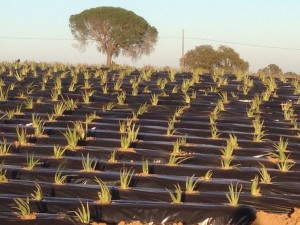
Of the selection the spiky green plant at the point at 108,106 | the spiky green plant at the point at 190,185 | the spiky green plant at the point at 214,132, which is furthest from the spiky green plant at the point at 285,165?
the spiky green plant at the point at 108,106

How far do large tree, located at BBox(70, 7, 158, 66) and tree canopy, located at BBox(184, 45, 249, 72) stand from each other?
4342mm

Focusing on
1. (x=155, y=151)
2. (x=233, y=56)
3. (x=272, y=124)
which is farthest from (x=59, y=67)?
(x=233, y=56)

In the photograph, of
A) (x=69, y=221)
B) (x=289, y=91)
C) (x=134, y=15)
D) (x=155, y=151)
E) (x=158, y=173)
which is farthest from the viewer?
(x=134, y=15)

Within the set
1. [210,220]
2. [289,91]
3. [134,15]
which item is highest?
[134,15]

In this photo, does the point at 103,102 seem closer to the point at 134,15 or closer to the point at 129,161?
the point at 129,161

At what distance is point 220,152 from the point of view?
5.52 meters

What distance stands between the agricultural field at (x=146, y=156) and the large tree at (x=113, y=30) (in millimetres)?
27002

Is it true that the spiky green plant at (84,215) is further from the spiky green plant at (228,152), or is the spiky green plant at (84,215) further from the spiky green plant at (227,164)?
the spiky green plant at (228,152)

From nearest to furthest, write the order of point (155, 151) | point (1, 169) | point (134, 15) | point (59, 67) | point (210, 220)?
point (210, 220) → point (1, 169) → point (155, 151) → point (59, 67) → point (134, 15)

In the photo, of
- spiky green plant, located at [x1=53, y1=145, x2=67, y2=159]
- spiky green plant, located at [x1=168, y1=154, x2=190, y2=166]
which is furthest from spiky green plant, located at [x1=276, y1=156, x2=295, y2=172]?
spiky green plant, located at [x1=53, y1=145, x2=67, y2=159]

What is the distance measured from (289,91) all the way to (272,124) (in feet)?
11.6

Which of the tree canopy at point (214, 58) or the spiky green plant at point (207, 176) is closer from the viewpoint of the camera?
the spiky green plant at point (207, 176)

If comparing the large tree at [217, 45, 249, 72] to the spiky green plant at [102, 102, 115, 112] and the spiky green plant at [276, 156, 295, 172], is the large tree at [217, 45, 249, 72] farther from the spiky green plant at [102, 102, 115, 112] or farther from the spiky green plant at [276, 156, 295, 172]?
the spiky green plant at [276, 156, 295, 172]

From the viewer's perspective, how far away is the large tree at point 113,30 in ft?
119
